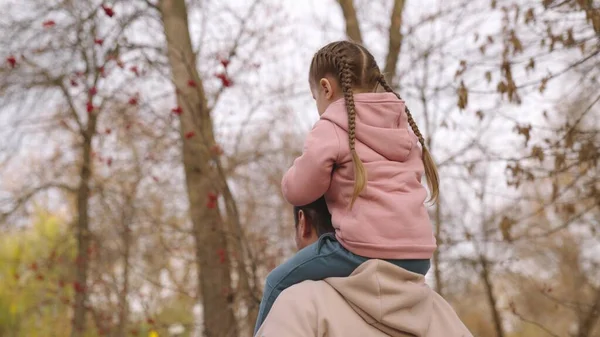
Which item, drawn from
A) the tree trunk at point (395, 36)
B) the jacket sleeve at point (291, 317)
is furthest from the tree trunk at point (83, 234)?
the jacket sleeve at point (291, 317)

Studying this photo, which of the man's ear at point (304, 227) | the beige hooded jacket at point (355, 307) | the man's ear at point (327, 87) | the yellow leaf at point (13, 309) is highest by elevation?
the man's ear at point (327, 87)

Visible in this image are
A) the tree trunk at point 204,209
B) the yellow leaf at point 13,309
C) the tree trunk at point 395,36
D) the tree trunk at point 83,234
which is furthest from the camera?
the yellow leaf at point 13,309

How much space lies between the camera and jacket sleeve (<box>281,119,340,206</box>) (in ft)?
6.34

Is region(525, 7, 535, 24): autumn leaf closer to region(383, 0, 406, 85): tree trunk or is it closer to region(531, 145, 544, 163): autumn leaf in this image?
region(531, 145, 544, 163): autumn leaf

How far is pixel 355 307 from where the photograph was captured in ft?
6.27

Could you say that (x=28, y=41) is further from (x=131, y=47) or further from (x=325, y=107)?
(x=325, y=107)

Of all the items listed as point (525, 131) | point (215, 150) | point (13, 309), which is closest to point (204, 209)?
point (215, 150)

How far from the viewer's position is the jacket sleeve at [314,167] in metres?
1.93

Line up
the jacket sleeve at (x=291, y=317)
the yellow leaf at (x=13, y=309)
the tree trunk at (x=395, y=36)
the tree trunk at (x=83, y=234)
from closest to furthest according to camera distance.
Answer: the jacket sleeve at (x=291, y=317), the tree trunk at (x=395, y=36), the tree trunk at (x=83, y=234), the yellow leaf at (x=13, y=309)

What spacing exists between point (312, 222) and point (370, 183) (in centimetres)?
29

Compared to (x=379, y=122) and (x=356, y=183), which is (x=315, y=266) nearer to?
(x=356, y=183)

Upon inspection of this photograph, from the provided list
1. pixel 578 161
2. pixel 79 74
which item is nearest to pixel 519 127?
pixel 578 161

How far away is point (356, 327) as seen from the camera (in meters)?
1.89

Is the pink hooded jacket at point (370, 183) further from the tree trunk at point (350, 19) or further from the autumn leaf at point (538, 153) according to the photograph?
the tree trunk at point (350, 19)
